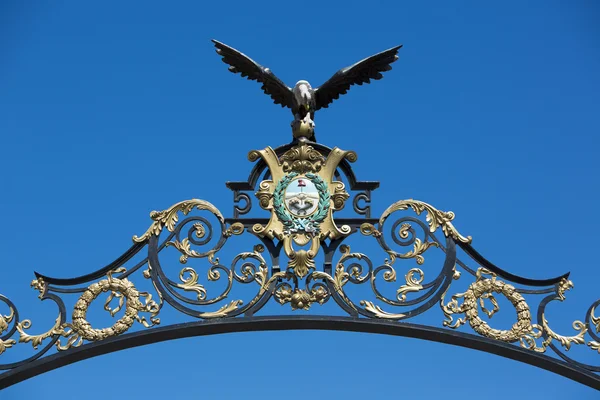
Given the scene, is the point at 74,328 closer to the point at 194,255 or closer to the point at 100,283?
the point at 100,283

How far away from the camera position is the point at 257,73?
11477 millimetres

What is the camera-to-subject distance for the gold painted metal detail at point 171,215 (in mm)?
10992

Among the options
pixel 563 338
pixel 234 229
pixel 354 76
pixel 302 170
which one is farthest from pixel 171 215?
pixel 563 338

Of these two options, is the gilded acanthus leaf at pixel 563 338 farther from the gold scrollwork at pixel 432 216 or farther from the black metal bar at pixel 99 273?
the black metal bar at pixel 99 273

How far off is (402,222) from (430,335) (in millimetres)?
1043

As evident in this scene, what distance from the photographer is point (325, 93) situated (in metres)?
11.5

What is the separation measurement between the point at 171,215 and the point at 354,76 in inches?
83.6

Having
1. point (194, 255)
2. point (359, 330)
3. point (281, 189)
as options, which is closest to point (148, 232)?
point (194, 255)

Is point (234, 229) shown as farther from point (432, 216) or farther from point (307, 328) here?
point (432, 216)

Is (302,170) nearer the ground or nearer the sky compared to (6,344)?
nearer the sky

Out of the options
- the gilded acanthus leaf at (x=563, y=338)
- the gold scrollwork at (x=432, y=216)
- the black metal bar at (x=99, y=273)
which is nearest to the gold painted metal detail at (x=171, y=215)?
the black metal bar at (x=99, y=273)

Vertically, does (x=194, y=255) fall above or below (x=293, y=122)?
below

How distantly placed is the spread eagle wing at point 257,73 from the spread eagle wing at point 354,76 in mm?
297

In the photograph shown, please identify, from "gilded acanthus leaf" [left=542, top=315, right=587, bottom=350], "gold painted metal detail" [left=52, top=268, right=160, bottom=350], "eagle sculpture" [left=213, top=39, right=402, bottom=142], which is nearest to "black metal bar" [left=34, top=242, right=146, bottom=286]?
"gold painted metal detail" [left=52, top=268, right=160, bottom=350]
